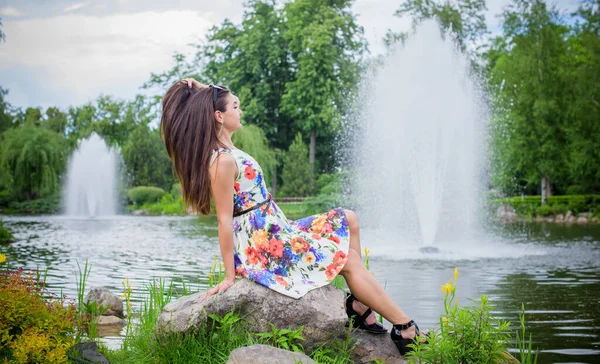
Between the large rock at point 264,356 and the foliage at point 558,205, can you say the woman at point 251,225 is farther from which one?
the foliage at point 558,205

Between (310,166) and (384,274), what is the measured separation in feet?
78.8

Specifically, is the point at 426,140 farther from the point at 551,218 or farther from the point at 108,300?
the point at 108,300

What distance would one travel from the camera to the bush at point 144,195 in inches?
1437

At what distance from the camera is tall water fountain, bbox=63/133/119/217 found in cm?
3134

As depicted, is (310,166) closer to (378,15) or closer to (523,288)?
(378,15)

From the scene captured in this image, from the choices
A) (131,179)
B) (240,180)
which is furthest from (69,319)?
(131,179)

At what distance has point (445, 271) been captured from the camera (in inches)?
429

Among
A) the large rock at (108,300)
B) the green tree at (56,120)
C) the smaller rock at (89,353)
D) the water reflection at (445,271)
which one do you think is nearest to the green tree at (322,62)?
the water reflection at (445,271)

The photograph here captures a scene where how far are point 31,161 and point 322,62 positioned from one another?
15.0 meters

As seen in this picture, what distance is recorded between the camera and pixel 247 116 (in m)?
37.9

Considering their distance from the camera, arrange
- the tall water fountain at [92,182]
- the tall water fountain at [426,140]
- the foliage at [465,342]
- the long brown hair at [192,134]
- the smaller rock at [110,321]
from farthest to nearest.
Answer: the tall water fountain at [92,182]
the tall water fountain at [426,140]
the smaller rock at [110,321]
the long brown hair at [192,134]
the foliage at [465,342]

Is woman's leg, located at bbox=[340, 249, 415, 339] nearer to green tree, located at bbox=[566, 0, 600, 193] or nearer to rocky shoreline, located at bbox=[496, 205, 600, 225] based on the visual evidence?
rocky shoreline, located at bbox=[496, 205, 600, 225]

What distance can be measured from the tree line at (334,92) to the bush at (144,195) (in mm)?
2919

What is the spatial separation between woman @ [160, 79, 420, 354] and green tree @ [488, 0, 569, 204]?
84.5ft
